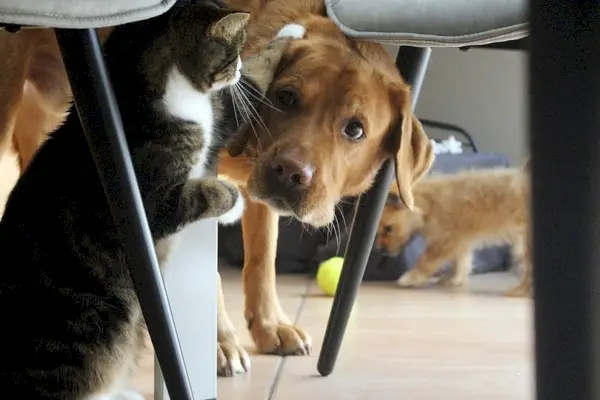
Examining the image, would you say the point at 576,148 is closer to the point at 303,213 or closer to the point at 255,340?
the point at 303,213

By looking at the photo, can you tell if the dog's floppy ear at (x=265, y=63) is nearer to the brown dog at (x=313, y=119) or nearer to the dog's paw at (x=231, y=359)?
the brown dog at (x=313, y=119)

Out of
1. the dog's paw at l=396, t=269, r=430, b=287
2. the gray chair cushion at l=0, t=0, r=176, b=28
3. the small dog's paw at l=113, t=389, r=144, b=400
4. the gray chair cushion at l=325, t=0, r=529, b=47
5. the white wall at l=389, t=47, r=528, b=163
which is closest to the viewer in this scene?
the gray chair cushion at l=0, t=0, r=176, b=28

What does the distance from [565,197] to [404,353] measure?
119cm

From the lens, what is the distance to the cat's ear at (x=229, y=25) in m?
1.07

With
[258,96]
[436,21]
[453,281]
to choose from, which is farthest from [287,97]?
[453,281]

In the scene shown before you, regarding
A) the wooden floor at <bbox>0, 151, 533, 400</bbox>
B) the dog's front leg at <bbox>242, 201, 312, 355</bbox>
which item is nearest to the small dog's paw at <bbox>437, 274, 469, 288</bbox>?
the wooden floor at <bbox>0, 151, 533, 400</bbox>

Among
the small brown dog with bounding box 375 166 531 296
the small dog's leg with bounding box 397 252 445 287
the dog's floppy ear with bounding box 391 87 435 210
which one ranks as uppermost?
the dog's floppy ear with bounding box 391 87 435 210

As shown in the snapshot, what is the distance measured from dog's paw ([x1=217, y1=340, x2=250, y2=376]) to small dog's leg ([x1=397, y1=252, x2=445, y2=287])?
1035 mm

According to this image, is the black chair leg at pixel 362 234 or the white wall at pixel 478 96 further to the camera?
the white wall at pixel 478 96

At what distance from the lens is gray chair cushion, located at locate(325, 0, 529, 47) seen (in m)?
0.97

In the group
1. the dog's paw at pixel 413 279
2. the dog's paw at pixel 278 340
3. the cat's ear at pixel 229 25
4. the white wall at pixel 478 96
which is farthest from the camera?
the white wall at pixel 478 96

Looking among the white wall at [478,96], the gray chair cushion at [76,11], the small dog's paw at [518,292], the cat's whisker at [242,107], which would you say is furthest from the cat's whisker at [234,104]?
the white wall at [478,96]

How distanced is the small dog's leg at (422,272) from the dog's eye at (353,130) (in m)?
1.17

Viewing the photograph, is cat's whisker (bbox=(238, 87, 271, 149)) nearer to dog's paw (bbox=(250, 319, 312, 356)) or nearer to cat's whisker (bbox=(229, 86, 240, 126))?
cat's whisker (bbox=(229, 86, 240, 126))
